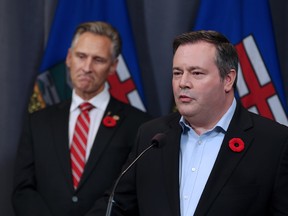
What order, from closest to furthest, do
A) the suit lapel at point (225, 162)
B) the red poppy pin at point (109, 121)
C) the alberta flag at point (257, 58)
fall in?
the suit lapel at point (225, 162) < the red poppy pin at point (109, 121) < the alberta flag at point (257, 58)

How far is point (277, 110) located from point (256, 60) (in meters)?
0.28

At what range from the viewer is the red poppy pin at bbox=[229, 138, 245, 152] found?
87.8 inches

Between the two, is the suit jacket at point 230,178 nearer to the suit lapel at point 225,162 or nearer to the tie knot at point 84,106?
the suit lapel at point 225,162

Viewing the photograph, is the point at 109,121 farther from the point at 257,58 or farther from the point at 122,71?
the point at 257,58

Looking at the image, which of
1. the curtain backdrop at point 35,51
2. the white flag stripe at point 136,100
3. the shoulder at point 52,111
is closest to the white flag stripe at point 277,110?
the curtain backdrop at point 35,51

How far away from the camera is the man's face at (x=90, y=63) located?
3.12 meters

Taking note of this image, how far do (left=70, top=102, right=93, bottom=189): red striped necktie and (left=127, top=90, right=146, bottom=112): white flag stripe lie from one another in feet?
1.35

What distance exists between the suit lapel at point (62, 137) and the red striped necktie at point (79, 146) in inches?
1.3

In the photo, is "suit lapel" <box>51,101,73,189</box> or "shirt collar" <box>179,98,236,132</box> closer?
"shirt collar" <box>179,98,236,132</box>

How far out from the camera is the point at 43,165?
300 cm

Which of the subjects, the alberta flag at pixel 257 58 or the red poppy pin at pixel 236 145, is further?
the alberta flag at pixel 257 58

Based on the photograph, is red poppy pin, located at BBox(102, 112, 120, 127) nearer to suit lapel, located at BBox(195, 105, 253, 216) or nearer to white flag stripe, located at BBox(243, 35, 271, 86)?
white flag stripe, located at BBox(243, 35, 271, 86)

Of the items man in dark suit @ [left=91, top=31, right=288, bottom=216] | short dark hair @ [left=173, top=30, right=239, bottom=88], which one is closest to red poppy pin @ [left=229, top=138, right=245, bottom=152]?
man in dark suit @ [left=91, top=31, right=288, bottom=216]

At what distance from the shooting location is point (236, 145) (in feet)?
7.37
